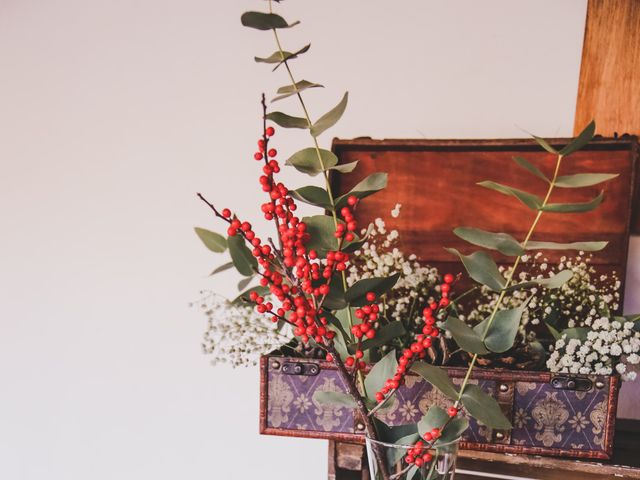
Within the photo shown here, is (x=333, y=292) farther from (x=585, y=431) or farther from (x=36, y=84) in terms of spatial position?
(x=36, y=84)

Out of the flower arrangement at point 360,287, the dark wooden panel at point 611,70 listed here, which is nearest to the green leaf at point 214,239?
the flower arrangement at point 360,287

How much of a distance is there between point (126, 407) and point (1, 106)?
3.24 feet

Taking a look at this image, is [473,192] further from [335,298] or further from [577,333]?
[335,298]

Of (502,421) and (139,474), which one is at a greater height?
(502,421)

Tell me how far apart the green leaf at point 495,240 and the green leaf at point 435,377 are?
187 millimetres

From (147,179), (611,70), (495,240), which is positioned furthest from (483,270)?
(147,179)

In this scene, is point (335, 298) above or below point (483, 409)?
above

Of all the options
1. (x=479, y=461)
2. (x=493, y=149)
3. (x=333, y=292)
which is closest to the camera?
(x=333, y=292)

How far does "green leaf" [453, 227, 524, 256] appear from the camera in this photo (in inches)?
29.4

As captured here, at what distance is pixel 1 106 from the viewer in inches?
65.0

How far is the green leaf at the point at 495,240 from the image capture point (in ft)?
2.45

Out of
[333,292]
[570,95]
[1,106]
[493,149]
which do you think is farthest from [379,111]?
[1,106]

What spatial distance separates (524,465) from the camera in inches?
39.4

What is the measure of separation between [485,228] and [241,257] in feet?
2.44
